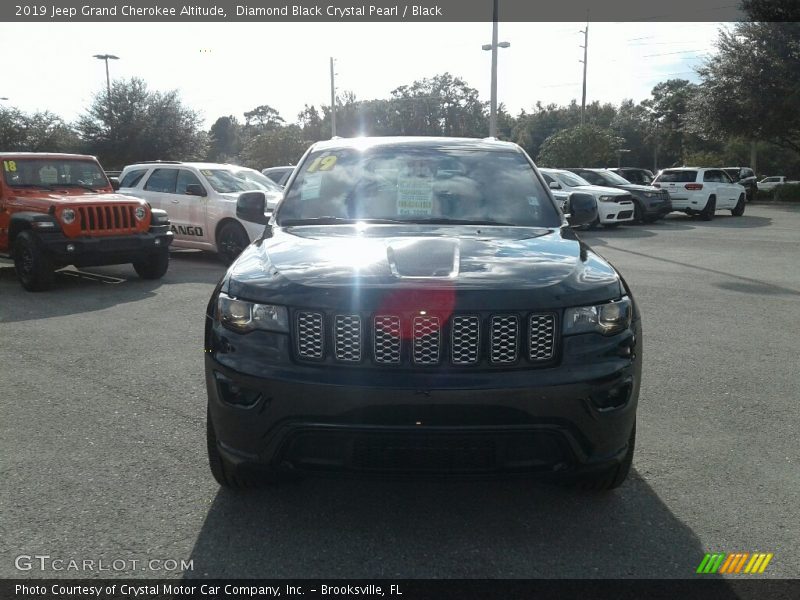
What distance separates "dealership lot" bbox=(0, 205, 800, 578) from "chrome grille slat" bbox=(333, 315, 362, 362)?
512mm

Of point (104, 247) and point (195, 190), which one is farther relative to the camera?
point (195, 190)

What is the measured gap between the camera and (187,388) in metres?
5.29

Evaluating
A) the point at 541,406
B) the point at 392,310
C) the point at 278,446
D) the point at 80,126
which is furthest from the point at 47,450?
the point at 80,126

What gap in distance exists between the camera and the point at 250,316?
3.05 meters

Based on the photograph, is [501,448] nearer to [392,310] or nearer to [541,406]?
[541,406]

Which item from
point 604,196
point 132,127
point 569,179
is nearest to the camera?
point 604,196

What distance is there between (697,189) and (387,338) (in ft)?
74.9

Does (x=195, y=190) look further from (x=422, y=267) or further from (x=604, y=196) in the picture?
(x=604, y=196)

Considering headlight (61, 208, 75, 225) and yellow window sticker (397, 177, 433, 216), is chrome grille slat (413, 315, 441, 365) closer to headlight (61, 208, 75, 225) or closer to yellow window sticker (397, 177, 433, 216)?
yellow window sticker (397, 177, 433, 216)

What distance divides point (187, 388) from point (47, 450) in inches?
48.9

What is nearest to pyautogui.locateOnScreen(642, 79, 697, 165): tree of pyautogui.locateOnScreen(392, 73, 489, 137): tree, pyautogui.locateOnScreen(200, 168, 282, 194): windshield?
pyautogui.locateOnScreen(392, 73, 489, 137): tree

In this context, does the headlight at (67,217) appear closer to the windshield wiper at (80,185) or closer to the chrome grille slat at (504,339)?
the windshield wiper at (80,185)

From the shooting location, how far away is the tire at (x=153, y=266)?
1069cm

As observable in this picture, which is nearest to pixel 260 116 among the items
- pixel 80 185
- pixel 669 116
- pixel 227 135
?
pixel 227 135
